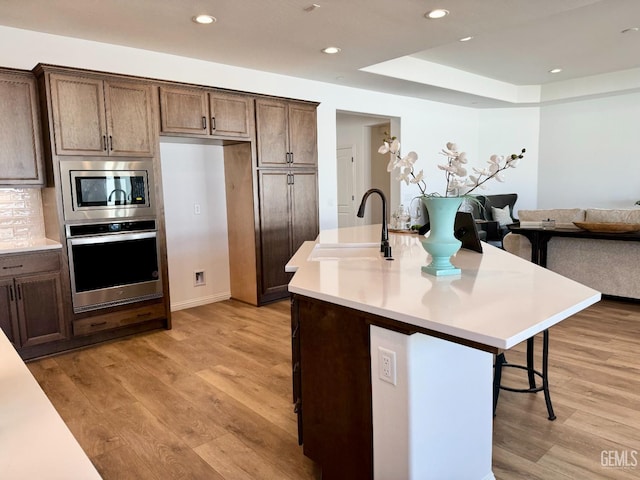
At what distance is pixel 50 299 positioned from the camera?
11.6 ft

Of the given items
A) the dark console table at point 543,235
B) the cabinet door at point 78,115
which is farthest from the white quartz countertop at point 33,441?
the dark console table at point 543,235

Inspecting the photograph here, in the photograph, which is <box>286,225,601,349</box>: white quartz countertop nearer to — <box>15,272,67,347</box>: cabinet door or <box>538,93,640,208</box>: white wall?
<box>15,272,67,347</box>: cabinet door

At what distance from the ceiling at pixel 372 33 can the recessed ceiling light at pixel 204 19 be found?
52 mm

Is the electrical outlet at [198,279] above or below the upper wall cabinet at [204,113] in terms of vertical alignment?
below

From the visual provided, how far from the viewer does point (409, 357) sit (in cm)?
148

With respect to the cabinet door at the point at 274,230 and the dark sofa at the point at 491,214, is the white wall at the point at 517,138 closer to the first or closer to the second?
the dark sofa at the point at 491,214

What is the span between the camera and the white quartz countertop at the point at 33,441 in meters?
0.72

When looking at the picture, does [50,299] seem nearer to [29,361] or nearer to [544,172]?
[29,361]

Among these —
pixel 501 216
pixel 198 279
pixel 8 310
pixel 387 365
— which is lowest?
pixel 198 279

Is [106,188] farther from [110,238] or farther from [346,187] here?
[346,187]

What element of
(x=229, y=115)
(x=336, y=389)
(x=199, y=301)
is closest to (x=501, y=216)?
(x=229, y=115)

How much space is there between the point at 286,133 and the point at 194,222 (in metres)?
1.43

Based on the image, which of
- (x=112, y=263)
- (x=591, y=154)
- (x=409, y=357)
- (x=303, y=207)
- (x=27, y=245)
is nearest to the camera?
(x=409, y=357)

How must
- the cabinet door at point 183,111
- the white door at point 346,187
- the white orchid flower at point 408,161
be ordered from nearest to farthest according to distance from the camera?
the white orchid flower at point 408,161
the cabinet door at point 183,111
the white door at point 346,187
